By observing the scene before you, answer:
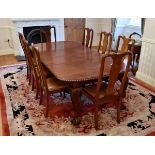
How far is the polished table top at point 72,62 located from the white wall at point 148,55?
1.13m

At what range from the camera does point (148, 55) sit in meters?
3.38

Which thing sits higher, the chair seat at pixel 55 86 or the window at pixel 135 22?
the window at pixel 135 22

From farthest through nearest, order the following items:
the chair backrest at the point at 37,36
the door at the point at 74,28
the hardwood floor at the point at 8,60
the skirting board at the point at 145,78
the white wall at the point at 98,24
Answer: the white wall at the point at 98,24 < the door at the point at 74,28 < the hardwood floor at the point at 8,60 < the chair backrest at the point at 37,36 < the skirting board at the point at 145,78

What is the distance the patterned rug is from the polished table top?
646 millimetres

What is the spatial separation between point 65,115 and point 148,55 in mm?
1971

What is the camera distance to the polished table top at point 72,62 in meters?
2.05

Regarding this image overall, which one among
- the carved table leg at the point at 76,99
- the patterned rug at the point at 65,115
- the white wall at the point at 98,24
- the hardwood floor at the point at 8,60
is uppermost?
the white wall at the point at 98,24

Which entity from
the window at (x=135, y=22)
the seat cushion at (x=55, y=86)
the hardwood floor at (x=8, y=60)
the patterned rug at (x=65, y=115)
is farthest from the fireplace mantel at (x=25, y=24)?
the seat cushion at (x=55, y=86)

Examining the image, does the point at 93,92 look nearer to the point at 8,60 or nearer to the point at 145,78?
the point at 145,78

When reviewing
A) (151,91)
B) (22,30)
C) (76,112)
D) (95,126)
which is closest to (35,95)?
(76,112)

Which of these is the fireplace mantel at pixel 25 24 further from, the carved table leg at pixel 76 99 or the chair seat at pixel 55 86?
the carved table leg at pixel 76 99

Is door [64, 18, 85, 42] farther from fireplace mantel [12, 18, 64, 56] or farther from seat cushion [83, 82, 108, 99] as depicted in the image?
seat cushion [83, 82, 108, 99]

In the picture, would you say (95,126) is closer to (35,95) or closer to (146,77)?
(35,95)
